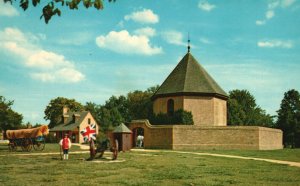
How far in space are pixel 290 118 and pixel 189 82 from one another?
91.0 ft

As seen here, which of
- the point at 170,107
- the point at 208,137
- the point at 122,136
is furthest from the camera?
the point at 170,107

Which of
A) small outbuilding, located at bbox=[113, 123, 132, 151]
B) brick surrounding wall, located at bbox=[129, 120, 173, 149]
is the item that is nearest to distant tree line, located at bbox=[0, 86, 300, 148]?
brick surrounding wall, located at bbox=[129, 120, 173, 149]

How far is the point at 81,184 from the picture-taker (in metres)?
10.6

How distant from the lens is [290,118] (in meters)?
61.0

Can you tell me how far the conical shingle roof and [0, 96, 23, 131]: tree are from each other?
51.5 feet

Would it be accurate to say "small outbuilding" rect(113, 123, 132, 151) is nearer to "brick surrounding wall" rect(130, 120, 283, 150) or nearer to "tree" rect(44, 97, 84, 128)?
"brick surrounding wall" rect(130, 120, 283, 150)

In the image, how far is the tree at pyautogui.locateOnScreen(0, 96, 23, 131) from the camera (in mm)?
39809

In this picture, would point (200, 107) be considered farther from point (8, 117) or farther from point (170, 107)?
point (8, 117)

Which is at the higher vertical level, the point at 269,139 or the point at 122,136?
the point at 122,136

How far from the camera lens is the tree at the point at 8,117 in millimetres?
39809

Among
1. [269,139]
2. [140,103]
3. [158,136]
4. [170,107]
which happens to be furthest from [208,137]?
[140,103]

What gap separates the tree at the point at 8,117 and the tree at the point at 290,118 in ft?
138

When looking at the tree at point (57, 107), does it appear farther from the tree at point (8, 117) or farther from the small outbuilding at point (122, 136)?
the small outbuilding at point (122, 136)

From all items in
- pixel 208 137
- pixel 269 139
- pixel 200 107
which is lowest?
pixel 269 139
